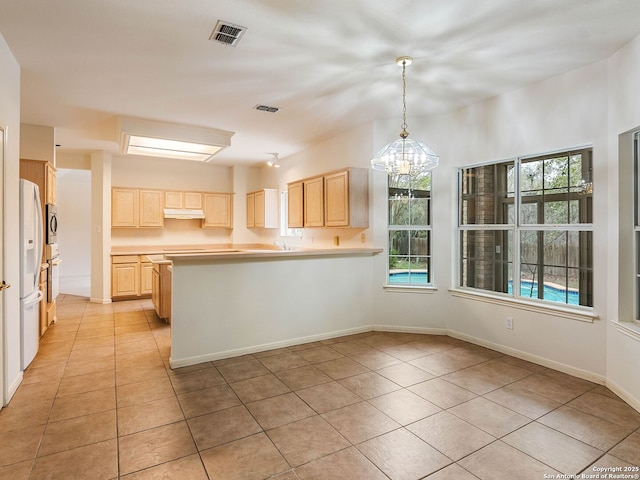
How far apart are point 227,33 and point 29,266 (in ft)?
8.93

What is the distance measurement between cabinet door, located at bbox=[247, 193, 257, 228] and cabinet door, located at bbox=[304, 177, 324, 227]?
2.28 metres

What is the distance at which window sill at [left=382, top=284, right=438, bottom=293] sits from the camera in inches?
178

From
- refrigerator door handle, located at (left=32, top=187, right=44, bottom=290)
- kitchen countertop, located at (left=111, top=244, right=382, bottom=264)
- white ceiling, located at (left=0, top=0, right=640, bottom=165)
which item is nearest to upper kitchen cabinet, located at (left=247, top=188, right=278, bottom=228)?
kitchen countertop, located at (left=111, top=244, right=382, bottom=264)

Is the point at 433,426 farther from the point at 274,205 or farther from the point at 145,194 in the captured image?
the point at 145,194

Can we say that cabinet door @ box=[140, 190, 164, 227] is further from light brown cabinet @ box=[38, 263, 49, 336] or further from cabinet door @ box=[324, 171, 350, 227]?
cabinet door @ box=[324, 171, 350, 227]

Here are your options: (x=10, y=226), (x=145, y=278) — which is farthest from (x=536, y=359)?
(x=145, y=278)

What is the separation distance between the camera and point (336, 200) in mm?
4875

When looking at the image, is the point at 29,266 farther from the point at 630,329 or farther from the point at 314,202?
the point at 630,329

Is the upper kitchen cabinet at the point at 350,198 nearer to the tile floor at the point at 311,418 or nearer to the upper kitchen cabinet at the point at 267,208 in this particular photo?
the tile floor at the point at 311,418

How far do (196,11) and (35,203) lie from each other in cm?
250

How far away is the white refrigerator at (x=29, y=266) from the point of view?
10.2 feet

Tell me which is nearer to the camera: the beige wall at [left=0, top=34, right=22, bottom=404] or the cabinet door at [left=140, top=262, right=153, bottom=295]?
the beige wall at [left=0, top=34, right=22, bottom=404]

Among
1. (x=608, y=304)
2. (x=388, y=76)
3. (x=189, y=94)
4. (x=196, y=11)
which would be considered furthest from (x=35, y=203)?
(x=608, y=304)

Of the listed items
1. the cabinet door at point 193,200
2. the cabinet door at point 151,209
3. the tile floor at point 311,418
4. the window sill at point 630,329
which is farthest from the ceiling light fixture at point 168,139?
the window sill at point 630,329
